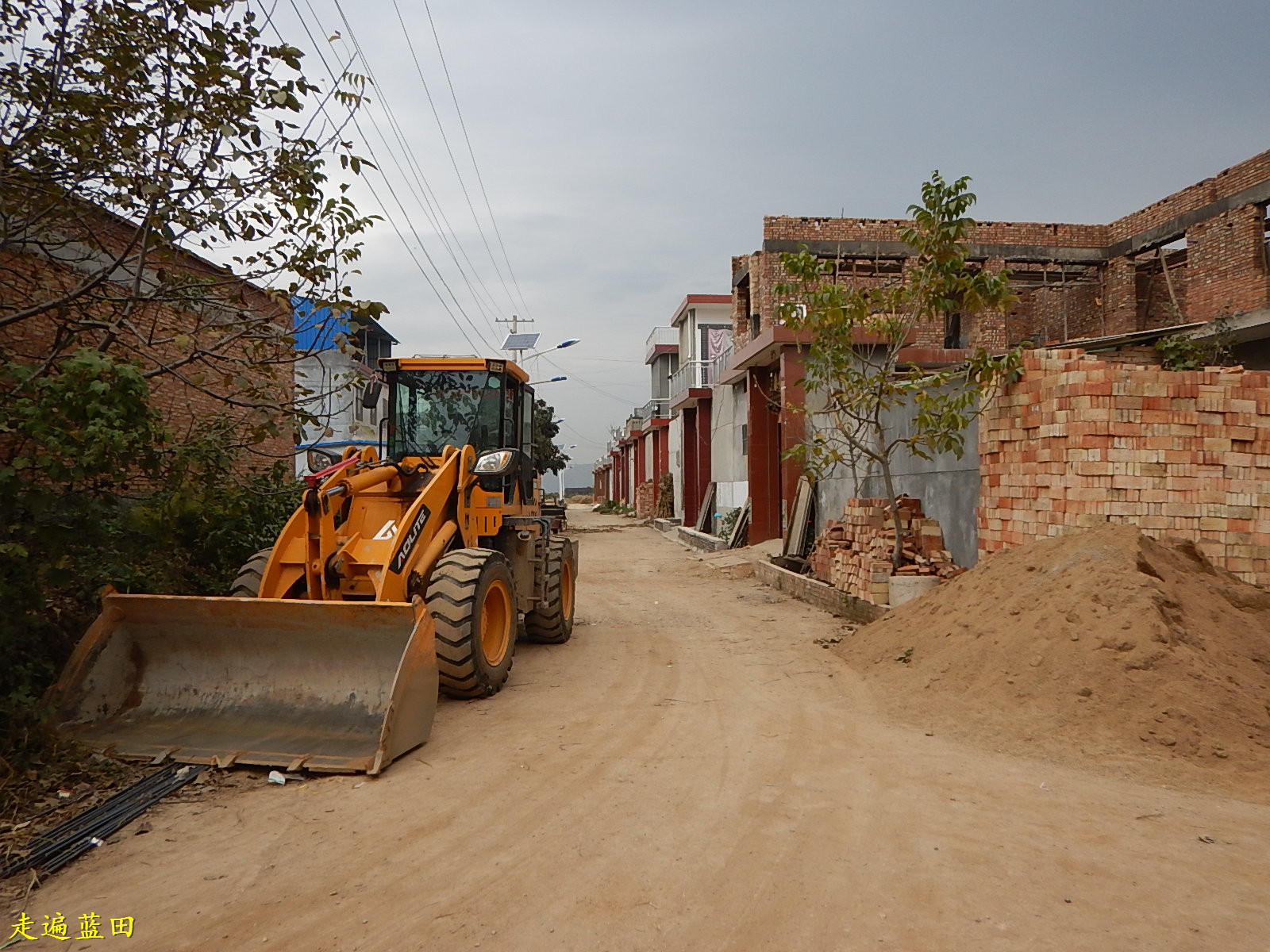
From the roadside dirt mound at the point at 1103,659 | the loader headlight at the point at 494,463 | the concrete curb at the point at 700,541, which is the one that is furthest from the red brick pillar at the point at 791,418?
the loader headlight at the point at 494,463

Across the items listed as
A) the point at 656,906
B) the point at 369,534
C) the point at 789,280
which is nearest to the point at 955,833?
the point at 656,906

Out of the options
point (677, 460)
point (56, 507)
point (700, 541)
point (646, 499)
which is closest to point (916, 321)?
point (56, 507)

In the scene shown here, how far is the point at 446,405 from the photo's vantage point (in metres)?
8.57

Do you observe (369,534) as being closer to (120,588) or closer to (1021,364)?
(120,588)

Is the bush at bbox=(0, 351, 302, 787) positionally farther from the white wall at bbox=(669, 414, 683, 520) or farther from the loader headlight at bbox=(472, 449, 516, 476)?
the white wall at bbox=(669, 414, 683, 520)

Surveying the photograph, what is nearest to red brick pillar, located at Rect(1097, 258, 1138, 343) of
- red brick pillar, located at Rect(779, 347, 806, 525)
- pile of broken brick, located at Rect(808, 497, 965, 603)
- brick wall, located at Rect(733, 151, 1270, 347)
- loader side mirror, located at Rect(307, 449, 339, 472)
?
brick wall, located at Rect(733, 151, 1270, 347)

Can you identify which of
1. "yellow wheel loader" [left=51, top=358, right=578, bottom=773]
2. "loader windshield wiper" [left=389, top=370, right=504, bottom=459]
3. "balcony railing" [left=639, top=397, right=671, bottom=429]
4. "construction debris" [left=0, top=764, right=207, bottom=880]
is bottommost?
"construction debris" [left=0, top=764, right=207, bottom=880]

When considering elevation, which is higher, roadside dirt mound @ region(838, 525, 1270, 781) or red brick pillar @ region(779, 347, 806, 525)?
red brick pillar @ region(779, 347, 806, 525)

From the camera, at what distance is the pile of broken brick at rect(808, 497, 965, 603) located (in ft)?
35.2

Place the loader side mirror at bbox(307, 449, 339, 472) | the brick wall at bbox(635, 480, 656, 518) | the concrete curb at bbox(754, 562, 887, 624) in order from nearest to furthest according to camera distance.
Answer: the loader side mirror at bbox(307, 449, 339, 472)
the concrete curb at bbox(754, 562, 887, 624)
the brick wall at bbox(635, 480, 656, 518)

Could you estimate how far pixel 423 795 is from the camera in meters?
4.78

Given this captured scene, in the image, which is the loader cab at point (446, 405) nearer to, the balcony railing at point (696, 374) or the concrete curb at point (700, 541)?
the concrete curb at point (700, 541)

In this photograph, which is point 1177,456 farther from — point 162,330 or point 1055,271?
point 1055,271

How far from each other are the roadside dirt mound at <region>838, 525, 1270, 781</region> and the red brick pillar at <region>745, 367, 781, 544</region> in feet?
44.1
